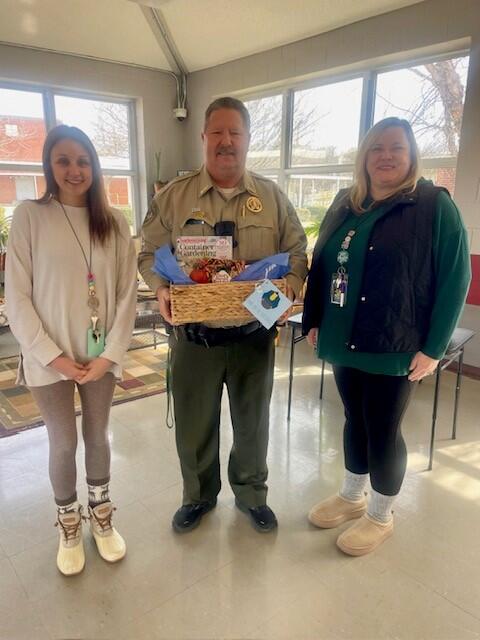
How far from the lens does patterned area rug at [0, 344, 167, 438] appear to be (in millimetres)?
2701

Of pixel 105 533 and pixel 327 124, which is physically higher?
pixel 327 124

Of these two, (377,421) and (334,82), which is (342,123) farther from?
(377,421)

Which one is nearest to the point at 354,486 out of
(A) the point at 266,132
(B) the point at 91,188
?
(B) the point at 91,188

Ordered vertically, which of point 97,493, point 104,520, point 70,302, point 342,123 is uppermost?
point 342,123

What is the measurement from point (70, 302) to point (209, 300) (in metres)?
0.45

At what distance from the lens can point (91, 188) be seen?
1484 mm

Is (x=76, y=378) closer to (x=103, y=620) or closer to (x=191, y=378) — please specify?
(x=191, y=378)

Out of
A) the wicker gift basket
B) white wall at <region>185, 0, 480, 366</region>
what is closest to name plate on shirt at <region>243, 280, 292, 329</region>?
the wicker gift basket

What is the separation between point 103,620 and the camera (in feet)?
4.56

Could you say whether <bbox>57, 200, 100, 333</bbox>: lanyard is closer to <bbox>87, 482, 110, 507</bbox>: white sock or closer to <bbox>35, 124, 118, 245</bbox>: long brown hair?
<bbox>35, 124, 118, 245</bbox>: long brown hair

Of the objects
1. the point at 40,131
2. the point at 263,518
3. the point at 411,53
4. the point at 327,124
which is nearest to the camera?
the point at 263,518

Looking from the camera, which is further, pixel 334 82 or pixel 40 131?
pixel 40 131

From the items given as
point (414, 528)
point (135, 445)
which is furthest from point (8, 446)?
point (414, 528)

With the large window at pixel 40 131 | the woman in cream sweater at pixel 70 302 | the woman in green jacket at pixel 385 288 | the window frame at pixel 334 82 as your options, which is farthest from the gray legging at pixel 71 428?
the large window at pixel 40 131
